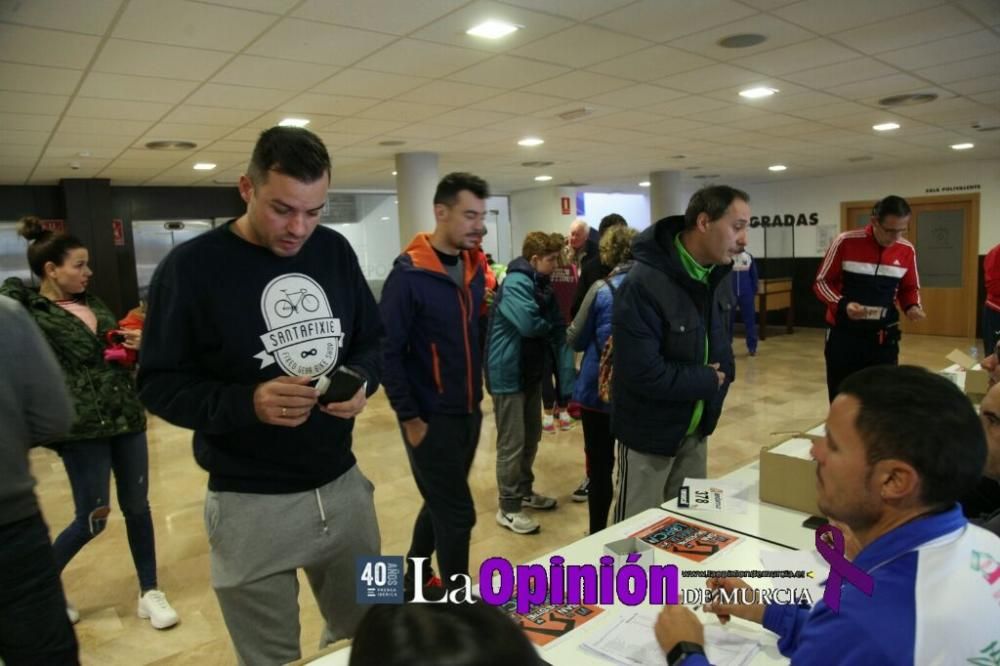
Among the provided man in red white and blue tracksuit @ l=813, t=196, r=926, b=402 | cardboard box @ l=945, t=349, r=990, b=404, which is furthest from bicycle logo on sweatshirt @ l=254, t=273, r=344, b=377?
man in red white and blue tracksuit @ l=813, t=196, r=926, b=402

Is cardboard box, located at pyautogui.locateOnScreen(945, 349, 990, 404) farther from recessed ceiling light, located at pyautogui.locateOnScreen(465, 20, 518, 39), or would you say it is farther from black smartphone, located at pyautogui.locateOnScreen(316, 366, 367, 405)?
black smartphone, located at pyautogui.locateOnScreen(316, 366, 367, 405)

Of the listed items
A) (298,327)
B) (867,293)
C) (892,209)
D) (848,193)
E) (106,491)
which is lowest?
(106,491)

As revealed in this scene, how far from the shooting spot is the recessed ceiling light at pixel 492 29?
366 centimetres

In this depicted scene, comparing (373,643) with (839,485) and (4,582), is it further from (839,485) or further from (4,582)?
(4,582)

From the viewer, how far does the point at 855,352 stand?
4195 millimetres

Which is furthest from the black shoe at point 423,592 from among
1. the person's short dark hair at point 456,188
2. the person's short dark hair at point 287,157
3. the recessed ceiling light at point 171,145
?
the recessed ceiling light at point 171,145

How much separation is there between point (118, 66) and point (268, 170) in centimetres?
336

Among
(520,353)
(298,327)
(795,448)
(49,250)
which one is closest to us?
(298,327)

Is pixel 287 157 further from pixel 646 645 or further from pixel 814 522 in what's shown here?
pixel 814 522

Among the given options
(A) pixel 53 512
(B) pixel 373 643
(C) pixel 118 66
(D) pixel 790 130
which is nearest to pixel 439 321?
(B) pixel 373 643

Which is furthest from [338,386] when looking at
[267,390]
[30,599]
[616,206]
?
[616,206]

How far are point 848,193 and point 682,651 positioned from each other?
43.1 ft

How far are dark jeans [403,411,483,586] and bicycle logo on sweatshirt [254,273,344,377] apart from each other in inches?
37.8

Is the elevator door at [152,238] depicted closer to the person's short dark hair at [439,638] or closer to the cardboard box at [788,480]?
the cardboard box at [788,480]
